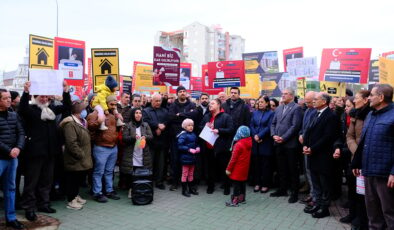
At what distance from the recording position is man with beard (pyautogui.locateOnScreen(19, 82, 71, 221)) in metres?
5.46

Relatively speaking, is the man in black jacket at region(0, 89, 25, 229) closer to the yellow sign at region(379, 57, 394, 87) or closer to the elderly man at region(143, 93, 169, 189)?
the elderly man at region(143, 93, 169, 189)

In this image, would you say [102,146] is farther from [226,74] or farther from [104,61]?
[226,74]

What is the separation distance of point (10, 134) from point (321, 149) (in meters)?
5.27

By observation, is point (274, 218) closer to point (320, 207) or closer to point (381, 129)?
point (320, 207)

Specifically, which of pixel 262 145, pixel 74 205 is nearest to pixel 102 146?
pixel 74 205

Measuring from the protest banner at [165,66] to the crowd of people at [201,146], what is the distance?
84cm

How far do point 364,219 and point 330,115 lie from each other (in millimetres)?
1857

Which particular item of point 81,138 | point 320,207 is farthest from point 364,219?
point 81,138

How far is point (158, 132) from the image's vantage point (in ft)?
25.2

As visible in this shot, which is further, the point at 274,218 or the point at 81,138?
the point at 81,138

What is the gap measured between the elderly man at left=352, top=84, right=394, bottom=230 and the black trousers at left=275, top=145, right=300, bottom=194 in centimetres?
244

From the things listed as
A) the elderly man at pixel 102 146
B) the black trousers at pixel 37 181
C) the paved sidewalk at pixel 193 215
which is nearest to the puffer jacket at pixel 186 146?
the paved sidewalk at pixel 193 215

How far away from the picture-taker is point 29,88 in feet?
17.2

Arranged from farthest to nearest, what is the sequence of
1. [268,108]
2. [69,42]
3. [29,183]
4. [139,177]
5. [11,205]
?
[69,42], [268,108], [139,177], [29,183], [11,205]
